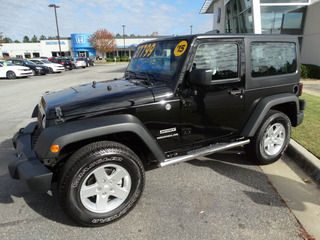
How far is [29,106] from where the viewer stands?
25.6 ft

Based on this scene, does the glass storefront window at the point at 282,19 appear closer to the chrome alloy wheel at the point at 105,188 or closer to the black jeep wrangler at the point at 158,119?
the black jeep wrangler at the point at 158,119

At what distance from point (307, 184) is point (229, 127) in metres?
1.28

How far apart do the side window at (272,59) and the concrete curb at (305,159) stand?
50.0 inches

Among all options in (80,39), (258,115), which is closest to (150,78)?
(258,115)

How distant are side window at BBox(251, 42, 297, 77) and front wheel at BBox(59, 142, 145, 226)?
2.11 m

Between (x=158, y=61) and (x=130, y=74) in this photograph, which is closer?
(x=158, y=61)

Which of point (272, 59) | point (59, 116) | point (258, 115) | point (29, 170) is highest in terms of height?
point (272, 59)

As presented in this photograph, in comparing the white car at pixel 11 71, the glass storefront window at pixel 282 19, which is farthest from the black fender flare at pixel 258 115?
the white car at pixel 11 71

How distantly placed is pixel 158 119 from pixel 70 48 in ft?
220

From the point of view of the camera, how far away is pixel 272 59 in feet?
11.2

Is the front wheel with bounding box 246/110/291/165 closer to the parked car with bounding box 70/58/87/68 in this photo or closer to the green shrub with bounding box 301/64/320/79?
the green shrub with bounding box 301/64/320/79

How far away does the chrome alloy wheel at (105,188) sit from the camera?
2348mm

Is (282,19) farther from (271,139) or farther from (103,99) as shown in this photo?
(103,99)

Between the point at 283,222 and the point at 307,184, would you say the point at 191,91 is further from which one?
the point at 307,184
